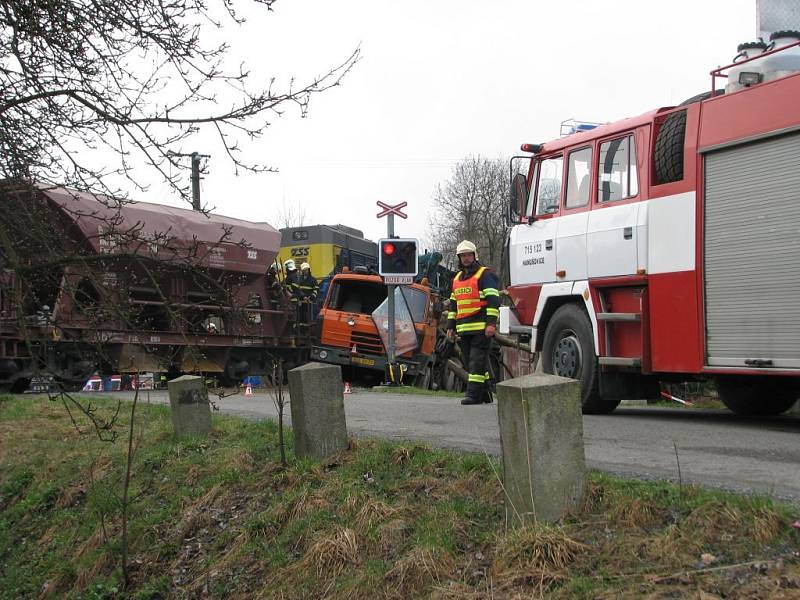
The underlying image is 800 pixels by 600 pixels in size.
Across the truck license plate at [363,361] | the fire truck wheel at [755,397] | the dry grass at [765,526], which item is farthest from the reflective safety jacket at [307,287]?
the dry grass at [765,526]

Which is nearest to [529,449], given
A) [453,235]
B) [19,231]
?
[19,231]

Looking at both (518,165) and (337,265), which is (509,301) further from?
(337,265)

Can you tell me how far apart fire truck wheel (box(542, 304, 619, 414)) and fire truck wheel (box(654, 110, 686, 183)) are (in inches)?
70.0

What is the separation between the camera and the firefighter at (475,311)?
10.2 meters

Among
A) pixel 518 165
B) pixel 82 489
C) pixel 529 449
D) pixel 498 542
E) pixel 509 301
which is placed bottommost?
pixel 82 489

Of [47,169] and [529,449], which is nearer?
[529,449]

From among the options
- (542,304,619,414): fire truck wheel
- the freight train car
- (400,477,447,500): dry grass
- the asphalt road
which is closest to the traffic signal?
the asphalt road

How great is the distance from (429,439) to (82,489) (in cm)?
334

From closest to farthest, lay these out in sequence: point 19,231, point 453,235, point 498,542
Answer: point 498,542
point 19,231
point 453,235

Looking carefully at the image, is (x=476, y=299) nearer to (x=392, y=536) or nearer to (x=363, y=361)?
(x=392, y=536)

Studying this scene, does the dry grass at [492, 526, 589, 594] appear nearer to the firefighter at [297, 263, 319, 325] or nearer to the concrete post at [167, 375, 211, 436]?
the concrete post at [167, 375, 211, 436]

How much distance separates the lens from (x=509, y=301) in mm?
10859

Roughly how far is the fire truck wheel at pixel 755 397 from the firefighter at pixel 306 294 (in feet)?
41.1

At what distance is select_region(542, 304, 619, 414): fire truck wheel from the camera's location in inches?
363
